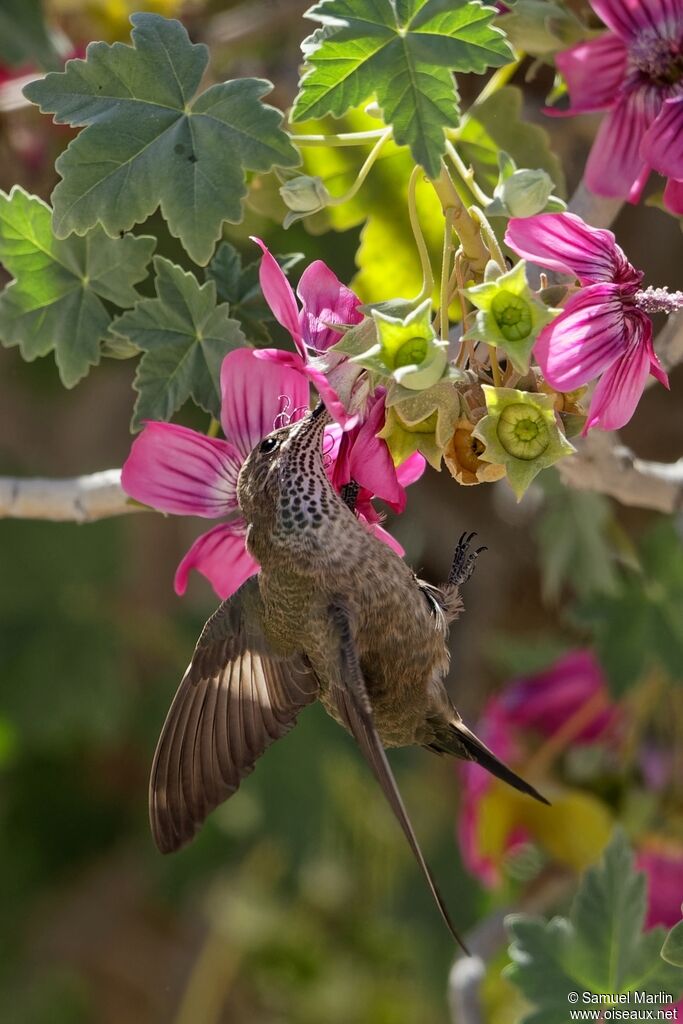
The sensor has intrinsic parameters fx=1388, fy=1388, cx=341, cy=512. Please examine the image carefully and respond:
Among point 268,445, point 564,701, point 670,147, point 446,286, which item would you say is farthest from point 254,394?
point 564,701

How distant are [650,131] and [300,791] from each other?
1221 mm

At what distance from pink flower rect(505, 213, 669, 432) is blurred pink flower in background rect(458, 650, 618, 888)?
0.75m

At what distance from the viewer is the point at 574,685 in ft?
4.75

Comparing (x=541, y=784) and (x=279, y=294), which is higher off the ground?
(x=279, y=294)

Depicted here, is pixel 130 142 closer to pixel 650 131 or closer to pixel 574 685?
pixel 650 131

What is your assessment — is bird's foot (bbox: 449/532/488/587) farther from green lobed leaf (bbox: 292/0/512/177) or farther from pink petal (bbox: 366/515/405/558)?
green lobed leaf (bbox: 292/0/512/177)

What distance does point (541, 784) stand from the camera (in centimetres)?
139

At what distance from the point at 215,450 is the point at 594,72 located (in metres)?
0.30

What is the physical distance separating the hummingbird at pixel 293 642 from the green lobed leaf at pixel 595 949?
0.48ft

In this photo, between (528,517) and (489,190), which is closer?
(489,190)

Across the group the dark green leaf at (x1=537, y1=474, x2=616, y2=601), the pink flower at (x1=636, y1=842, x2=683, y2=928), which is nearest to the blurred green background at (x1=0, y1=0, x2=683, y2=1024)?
the dark green leaf at (x1=537, y1=474, x2=616, y2=601)

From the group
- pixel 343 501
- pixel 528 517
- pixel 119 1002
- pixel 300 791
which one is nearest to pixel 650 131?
pixel 343 501

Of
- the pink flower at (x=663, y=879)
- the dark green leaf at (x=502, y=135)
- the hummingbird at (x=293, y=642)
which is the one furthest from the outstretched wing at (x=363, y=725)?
the pink flower at (x=663, y=879)

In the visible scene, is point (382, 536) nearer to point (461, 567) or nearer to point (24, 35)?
point (461, 567)
